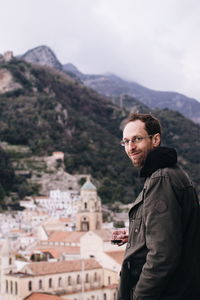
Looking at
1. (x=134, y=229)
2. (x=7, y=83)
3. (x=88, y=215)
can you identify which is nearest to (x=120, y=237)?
(x=134, y=229)

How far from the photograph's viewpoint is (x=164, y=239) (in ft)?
12.7

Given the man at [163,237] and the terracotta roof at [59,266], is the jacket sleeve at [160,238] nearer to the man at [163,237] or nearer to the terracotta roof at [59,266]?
the man at [163,237]

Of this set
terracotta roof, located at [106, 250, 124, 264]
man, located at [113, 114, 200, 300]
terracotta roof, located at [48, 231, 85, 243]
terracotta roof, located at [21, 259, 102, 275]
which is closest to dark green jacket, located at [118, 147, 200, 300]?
man, located at [113, 114, 200, 300]

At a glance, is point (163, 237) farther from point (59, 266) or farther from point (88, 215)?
point (88, 215)

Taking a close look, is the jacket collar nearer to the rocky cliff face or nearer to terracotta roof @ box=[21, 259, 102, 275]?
terracotta roof @ box=[21, 259, 102, 275]

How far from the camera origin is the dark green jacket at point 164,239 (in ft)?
12.6

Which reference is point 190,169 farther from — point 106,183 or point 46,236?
point 46,236

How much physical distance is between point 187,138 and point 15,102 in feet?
189

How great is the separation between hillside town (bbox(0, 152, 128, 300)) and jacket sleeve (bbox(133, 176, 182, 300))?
2656 cm

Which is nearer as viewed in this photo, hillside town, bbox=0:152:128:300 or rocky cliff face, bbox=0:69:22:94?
hillside town, bbox=0:152:128:300

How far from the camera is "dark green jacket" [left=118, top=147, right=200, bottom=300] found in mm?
3855

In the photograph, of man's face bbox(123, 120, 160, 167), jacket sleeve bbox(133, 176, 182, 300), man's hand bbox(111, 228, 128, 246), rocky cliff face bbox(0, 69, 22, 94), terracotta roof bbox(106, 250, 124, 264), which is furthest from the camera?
rocky cliff face bbox(0, 69, 22, 94)

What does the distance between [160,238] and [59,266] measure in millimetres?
35954

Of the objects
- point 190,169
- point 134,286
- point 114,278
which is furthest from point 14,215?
point 134,286
